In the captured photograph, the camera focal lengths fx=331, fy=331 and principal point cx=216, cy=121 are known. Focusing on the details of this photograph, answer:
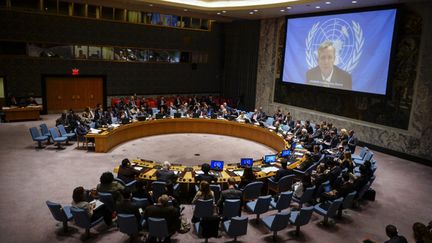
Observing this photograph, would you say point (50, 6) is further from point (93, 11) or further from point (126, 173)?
point (126, 173)

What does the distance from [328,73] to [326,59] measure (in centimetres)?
65

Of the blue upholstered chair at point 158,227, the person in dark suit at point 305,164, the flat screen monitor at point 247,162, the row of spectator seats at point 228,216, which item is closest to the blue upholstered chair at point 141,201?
the row of spectator seats at point 228,216

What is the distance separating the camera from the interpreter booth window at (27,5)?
15.8 meters

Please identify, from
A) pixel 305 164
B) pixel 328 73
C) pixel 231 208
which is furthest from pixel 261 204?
pixel 328 73

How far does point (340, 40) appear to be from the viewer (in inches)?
563

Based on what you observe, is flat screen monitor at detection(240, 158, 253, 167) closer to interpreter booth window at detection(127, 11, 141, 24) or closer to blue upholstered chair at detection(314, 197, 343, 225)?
blue upholstered chair at detection(314, 197, 343, 225)

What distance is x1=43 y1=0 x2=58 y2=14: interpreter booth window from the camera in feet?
54.2

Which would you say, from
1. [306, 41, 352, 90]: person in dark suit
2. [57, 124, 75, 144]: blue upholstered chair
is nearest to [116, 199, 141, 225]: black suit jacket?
[57, 124, 75, 144]: blue upholstered chair

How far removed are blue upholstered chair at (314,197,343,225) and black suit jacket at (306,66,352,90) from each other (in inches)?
327

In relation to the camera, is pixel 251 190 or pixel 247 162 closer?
pixel 251 190

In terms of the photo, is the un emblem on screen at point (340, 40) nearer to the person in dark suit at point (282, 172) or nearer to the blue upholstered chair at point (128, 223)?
the person in dark suit at point (282, 172)

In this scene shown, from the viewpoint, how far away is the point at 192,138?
14.5 metres

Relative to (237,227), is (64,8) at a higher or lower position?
higher

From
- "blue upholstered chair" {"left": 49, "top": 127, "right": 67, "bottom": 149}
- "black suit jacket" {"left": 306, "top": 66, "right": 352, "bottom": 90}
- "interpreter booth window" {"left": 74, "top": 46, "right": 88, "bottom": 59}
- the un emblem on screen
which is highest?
the un emblem on screen
